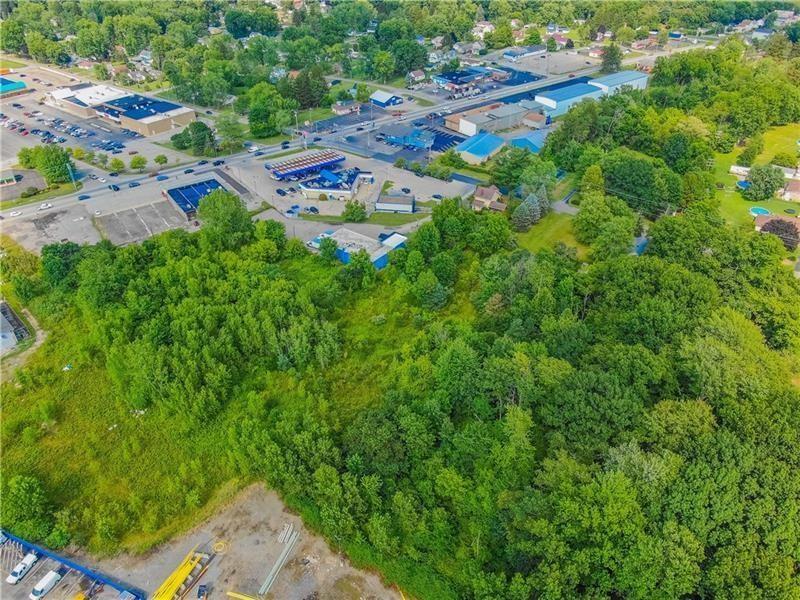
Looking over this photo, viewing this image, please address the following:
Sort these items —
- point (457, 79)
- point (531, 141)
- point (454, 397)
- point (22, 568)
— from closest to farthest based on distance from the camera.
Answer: point (22, 568)
point (454, 397)
point (531, 141)
point (457, 79)

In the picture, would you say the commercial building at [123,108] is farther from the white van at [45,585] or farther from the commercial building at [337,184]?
A: the white van at [45,585]

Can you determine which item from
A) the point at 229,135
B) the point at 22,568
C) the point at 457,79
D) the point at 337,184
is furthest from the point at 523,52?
the point at 22,568

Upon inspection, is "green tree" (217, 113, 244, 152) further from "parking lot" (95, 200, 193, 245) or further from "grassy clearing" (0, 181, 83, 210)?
"grassy clearing" (0, 181, 83, 210)

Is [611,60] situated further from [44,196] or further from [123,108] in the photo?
[44,196]

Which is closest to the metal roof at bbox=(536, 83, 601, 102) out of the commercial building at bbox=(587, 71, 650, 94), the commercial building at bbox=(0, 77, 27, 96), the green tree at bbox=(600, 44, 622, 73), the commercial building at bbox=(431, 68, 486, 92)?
the commercial building at bbox=(587, 71, 650, 94)

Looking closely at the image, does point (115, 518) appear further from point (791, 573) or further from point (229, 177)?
point (229, 177)
